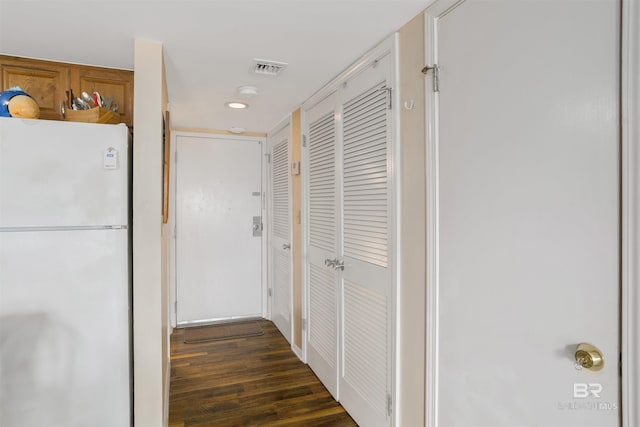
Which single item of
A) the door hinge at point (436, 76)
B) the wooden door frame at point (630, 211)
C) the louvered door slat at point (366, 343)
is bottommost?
the louvered door slat at point (366, 343)

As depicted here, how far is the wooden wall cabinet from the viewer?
2.02 meters

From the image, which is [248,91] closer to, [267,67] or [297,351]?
[267,67]

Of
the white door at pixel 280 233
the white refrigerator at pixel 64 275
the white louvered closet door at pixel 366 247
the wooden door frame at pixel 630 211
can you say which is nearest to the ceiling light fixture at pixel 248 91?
the white louvered closet door at pixel 366 247

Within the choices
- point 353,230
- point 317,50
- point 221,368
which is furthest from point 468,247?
point 221,368

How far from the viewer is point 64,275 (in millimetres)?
1684

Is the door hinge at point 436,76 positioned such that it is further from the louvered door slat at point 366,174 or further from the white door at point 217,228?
the white door at point 217,228

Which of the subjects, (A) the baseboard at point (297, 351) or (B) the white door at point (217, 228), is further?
(B) the white door at point (217, 228)

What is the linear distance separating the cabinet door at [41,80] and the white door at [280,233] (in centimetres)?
177

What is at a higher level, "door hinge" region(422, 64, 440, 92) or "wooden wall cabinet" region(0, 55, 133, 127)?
"wooden wall cabinet" region(0, 55, 133, 127)

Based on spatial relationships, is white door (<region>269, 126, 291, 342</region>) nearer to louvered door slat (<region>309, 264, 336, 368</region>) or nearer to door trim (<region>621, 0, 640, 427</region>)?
louvered door slat (<region>309, 264, 336, 368</region>)

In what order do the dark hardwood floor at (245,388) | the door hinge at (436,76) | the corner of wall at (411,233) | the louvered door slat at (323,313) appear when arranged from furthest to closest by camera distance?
the louvered door slat at (323,313)
the dark hardwood floor at (245,388)
the corner of wall at (411,233)
the door hinge at (436,76)

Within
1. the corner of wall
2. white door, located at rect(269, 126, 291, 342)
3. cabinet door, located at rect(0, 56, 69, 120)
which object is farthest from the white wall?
white door, located at rect(269, 126, 291, 342)

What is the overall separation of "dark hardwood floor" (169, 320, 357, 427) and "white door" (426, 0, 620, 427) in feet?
3.58

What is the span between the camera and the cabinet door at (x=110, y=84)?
2.14 m
